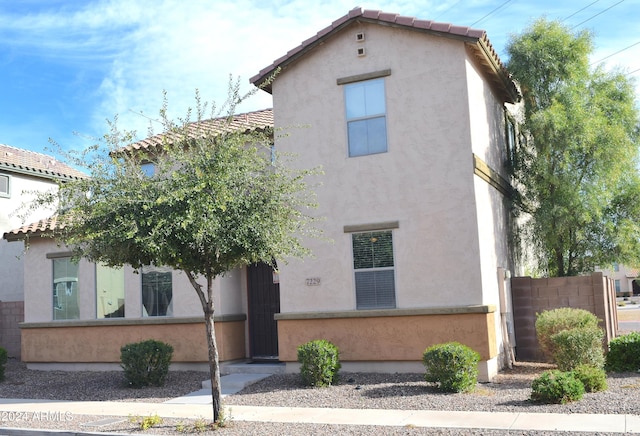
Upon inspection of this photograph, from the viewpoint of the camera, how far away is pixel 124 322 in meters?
15.9

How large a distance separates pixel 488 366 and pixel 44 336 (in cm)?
1108

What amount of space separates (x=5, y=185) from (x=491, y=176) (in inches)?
630

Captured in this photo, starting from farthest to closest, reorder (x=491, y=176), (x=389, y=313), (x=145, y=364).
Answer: (x=491, y=176), (x=145, y=364), (x=389, y=313)

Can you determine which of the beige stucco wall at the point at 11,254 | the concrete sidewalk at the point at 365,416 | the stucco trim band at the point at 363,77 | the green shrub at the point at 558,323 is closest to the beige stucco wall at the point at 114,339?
the concrete sidewalk at the point at 365,416

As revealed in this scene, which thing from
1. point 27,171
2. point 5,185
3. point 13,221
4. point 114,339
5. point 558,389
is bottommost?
point 558,389

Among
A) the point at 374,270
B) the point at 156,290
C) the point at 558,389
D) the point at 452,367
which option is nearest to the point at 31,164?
the point at 156,290

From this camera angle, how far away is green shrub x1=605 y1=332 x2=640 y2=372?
39.9ft

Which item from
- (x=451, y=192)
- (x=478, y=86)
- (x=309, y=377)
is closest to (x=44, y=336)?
(x=309, y=377)

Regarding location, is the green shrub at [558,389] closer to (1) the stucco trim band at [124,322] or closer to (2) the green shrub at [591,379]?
(2) the green shrub at [591,379]

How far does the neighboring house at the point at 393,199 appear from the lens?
12.7 m

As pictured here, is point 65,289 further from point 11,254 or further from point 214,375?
point 214,375

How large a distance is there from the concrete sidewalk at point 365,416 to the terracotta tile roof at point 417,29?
6905 mm

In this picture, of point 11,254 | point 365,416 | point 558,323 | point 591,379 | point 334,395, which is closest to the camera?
point 365,416

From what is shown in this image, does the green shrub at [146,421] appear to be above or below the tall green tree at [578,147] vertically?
below
